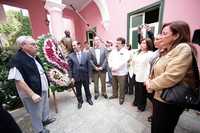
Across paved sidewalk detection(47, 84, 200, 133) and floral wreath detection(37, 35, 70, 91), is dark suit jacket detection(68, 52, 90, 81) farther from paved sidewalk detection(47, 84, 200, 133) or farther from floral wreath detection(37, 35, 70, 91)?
paved sidewalk detection(47, 84, 200, 133)

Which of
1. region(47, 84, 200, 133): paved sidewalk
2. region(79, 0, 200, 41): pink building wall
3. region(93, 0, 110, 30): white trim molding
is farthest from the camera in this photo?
region(93, 0, 110, 30): white trim molding

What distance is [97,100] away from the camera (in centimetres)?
263

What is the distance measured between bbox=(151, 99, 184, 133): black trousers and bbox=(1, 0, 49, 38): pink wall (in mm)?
4753

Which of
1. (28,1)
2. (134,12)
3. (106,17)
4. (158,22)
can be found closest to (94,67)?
(158,22)

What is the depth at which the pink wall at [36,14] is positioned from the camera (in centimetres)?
404

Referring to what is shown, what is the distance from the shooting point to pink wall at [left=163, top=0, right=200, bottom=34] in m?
2.21

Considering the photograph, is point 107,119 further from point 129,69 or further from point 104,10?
point 104,10

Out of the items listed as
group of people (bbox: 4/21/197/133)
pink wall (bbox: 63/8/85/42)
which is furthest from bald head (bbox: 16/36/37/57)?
pink wall (bbox: 63/8/85/42)

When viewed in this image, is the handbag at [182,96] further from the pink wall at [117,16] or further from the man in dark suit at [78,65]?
the pink wall at [117,16]

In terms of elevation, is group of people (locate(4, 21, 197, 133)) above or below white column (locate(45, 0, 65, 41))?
below

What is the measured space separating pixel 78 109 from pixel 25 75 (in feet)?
4.38

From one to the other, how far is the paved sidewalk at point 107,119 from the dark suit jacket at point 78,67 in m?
0.69

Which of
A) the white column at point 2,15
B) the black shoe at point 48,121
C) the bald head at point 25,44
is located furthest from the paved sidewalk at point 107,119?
the white column at point 2,15

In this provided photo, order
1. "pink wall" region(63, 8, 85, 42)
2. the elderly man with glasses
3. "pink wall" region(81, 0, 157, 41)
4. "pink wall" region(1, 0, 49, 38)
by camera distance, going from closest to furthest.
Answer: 1. the elderly man with glasses
2. "pink wall" region(81, 0, 157, 41)
3. "pink wall" region(1, 0, 49, 38)
4. "pink wall" region(63, 8, 85, 42)
